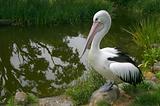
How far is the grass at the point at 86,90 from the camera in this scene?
667cm

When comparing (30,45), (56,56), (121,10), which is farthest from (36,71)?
(121,10)

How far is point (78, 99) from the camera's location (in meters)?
6.69

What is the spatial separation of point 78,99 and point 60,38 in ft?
27.4

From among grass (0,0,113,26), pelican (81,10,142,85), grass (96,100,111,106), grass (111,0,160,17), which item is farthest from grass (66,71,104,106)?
grass (111,0,160,17)

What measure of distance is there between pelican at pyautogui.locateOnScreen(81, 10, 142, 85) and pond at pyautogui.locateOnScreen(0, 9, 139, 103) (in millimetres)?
3012

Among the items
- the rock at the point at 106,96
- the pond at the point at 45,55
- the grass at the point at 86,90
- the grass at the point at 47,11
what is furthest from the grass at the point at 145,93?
the grass at the point at 47,11

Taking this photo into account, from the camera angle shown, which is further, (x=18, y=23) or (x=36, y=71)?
(x=18, y=23)

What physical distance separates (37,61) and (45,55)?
2.39 feet

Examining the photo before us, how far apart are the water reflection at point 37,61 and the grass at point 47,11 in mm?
573

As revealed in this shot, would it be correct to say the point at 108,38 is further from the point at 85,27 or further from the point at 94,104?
the point at 94,104

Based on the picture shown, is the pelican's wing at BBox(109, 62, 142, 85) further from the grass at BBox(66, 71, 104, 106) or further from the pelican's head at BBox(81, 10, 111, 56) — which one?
the grass at BBox(66, 71, 104, 106)

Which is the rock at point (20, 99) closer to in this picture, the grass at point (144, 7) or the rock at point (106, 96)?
the rock at point (106, 96)

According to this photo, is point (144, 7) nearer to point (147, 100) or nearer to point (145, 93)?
point (145, 93)

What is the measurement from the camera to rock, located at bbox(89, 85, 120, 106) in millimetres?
6202
